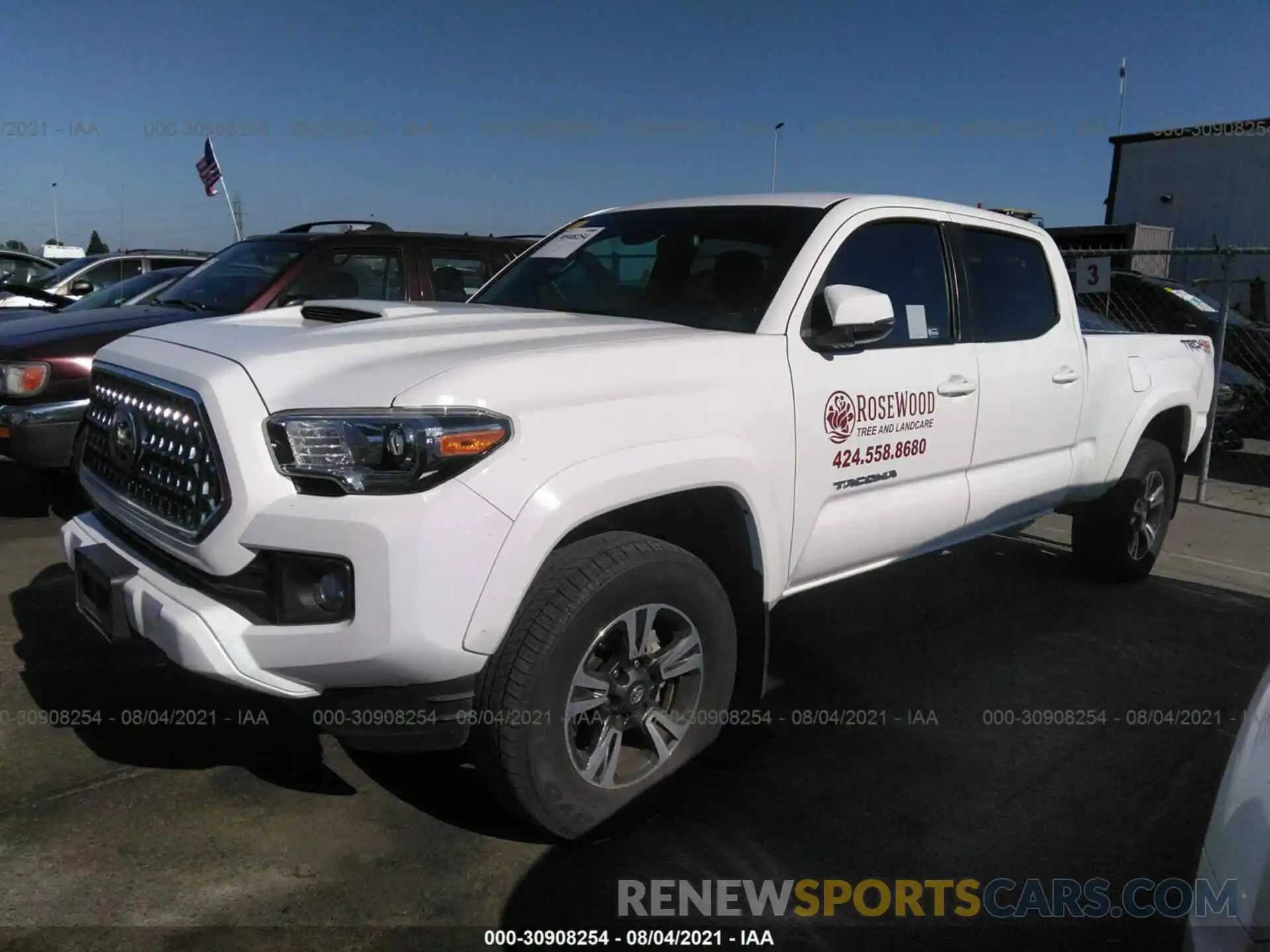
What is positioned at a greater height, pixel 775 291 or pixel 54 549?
pixel 775 291

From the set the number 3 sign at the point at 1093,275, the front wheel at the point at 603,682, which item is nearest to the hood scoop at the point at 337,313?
the front wheel at the point at 603,682

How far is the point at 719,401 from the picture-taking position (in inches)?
112

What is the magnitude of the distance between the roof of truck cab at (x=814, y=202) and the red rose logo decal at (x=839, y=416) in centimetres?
77

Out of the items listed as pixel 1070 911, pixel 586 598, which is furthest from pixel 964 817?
pixel 586 598

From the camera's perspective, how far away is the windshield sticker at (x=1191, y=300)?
1057 centimetres

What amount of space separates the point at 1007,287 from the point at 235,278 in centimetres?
462

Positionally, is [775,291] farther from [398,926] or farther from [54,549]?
[54,549]

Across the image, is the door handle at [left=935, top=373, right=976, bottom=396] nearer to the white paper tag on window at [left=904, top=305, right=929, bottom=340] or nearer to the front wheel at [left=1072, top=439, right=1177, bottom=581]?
the white paper tag on window at [left=904, top=305, right=929, bottom=340]

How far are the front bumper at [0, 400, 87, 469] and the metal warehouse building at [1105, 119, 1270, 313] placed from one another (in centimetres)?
1904

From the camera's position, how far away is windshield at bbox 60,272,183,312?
732 centimetres

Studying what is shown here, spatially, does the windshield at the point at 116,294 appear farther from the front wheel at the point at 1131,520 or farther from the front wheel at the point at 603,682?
the front wheel at the point at 1131,520

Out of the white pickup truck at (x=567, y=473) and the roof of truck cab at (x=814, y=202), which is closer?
the white pickup truck at (x=567, y=473)

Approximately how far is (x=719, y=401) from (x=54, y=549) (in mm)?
4138

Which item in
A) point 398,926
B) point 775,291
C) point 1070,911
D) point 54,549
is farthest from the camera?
point 54,549
